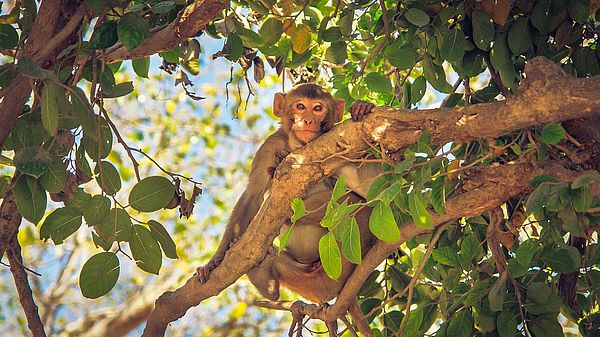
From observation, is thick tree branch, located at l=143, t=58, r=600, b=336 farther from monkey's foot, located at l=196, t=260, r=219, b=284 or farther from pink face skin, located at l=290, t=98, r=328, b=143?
pink face skin, located at l=290, t=98, r=328, b=143

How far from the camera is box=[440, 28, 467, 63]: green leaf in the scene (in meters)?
4.03

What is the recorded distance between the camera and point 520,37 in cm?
402

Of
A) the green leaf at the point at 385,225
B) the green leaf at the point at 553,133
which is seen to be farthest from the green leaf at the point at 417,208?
the green leaf at the point at 553,133

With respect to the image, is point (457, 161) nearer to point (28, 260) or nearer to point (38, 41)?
point (38, 41)

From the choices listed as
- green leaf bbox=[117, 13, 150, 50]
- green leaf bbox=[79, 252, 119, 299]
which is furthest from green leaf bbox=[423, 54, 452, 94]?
green leaf bbox=[79, 252, 119, 299]

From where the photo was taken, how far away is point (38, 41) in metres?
3.79

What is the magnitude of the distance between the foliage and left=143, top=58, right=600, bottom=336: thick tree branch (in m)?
0.09

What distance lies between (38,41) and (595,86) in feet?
7.93

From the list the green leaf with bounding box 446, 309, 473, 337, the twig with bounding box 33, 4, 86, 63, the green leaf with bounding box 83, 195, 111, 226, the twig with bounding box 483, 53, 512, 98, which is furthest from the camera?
the twig with bounding box 483, 53, 512, 98

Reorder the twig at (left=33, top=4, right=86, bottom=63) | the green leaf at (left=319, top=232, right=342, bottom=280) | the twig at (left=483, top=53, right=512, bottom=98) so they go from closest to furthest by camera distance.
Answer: the green leaf at (left=319, top=232, right=342, bottom=280) → the twig at (left=33, top=4, right=86, bottom=63) → the twig at (left=483, top=53, right=512, bottom=98)

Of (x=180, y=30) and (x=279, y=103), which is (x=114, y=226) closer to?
(x=180, y=30)

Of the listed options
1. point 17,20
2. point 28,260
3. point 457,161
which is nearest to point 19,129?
point 17,20

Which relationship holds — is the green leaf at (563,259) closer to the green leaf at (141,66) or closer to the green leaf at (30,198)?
the green leaf at (30,198)

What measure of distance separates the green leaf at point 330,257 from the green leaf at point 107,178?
1.00 m
